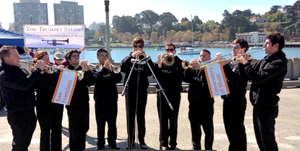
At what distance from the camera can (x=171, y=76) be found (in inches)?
189

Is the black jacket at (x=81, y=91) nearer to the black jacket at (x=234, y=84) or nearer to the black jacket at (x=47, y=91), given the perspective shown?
the black jacket at (x=47, y=91)

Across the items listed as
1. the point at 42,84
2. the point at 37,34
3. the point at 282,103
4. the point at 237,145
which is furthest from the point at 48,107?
the point at 282,103

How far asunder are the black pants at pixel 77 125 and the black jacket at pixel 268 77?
2.85 meters

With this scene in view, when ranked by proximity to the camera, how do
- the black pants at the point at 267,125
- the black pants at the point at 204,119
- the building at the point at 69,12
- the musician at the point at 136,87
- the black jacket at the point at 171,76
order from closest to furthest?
the black pants at the point at 267,125, the black pants at the point at 204,119, the black jacket at the point at 171,76, the musician at the point at 136,87, the building at the point at 69,12

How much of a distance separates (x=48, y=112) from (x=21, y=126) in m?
0.54

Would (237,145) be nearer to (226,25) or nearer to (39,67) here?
(39,67)

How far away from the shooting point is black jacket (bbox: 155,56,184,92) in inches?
188

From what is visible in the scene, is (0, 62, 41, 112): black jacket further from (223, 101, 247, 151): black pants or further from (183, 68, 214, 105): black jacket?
(223, 101, 247, 151): black pants

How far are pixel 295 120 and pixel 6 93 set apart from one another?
6.76 meters

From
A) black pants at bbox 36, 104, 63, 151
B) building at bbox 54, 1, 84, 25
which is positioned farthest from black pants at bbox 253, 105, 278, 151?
building at bbox 54, 1, 84, 25

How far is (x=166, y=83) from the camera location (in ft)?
15.7

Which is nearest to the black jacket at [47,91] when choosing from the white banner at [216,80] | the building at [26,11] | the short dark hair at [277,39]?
the white banner at [216,80]

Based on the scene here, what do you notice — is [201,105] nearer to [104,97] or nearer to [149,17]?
[104,97]

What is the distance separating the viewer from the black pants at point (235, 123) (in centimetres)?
419
